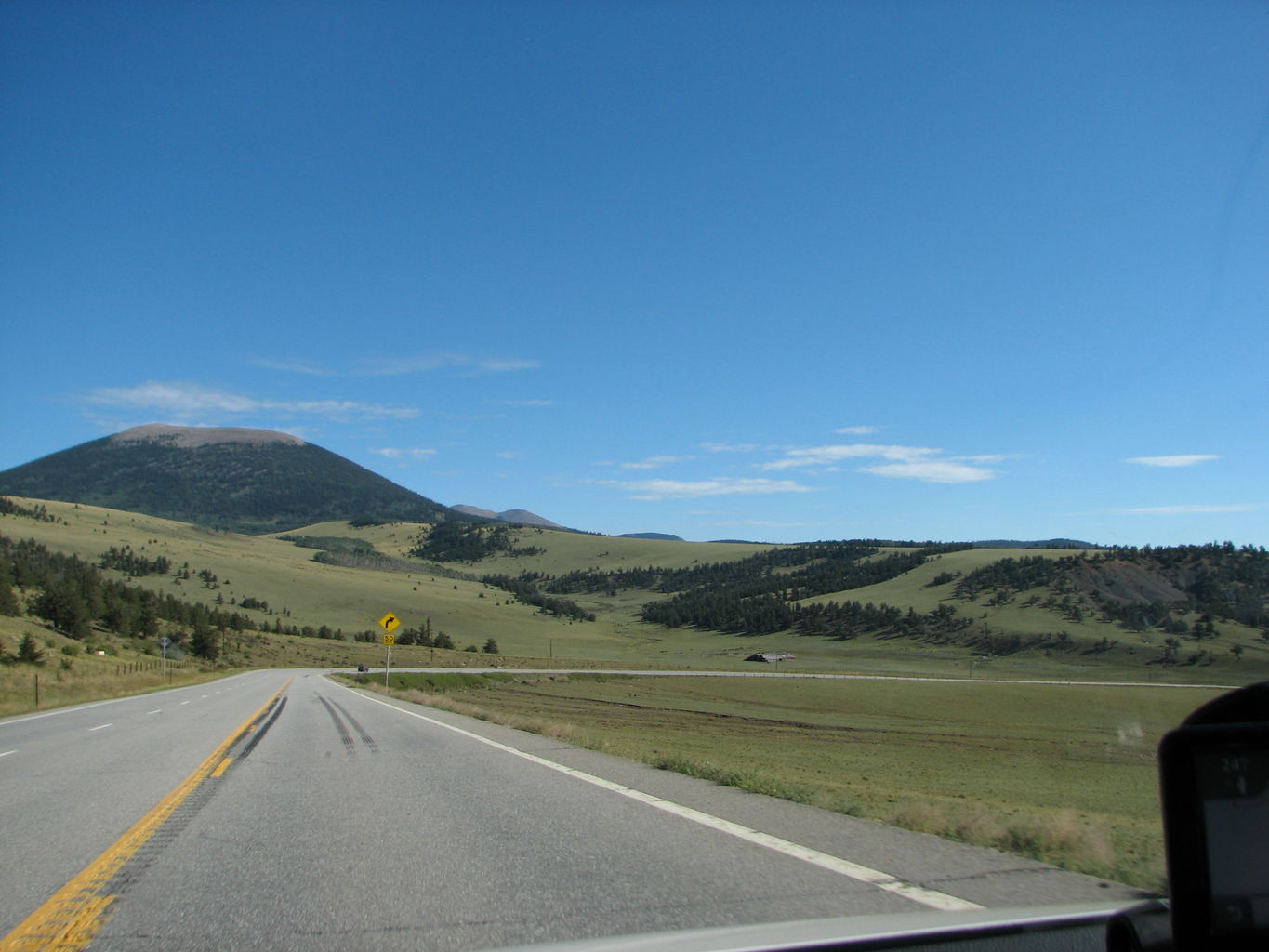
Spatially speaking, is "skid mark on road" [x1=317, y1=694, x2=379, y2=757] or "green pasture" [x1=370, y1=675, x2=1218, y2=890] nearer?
"green pasture" [x1=370, y1=675, x2=1218, y2=890]

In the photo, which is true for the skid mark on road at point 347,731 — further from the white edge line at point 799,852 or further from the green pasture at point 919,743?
the white edge line at point 799,852

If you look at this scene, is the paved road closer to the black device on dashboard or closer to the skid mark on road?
the skid mark on road

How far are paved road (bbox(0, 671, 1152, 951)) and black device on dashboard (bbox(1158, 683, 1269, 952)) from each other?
10.7ft

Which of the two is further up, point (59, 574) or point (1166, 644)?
point (59, 574)

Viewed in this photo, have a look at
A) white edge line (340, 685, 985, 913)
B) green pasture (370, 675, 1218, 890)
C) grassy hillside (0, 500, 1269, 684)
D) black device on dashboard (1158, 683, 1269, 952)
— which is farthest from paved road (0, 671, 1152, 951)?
grassy hillside (0, 500, 1269, 684)

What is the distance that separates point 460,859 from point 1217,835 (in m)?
6.06

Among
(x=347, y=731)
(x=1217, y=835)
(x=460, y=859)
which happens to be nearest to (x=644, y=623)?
(x=347, y=731)

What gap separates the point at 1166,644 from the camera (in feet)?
301

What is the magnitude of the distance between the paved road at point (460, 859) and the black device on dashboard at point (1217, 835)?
129 inches

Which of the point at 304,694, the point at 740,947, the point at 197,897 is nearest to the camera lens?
the point at 740,947

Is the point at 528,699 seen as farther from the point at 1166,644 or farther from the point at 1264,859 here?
the point at 1166,644

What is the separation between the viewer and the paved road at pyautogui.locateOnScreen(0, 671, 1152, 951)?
541cm

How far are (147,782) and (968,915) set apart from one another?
37.2 feet

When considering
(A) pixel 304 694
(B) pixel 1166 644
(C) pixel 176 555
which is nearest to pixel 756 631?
(B) pixel 1166 644
